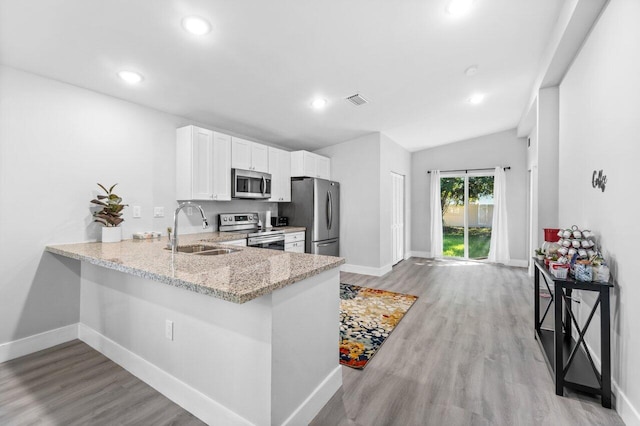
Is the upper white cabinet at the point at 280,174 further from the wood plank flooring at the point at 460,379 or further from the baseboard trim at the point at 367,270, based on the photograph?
the wood plank flooring at the point at 460,379

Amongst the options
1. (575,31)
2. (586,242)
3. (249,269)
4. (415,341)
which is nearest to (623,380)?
(586,242)

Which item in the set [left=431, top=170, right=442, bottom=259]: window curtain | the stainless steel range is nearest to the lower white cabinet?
the stainless steel range

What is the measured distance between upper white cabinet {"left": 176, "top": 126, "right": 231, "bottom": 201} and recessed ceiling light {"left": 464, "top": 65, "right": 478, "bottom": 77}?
300 cm

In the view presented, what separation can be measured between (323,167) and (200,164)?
246cm

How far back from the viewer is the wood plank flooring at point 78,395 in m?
1.67

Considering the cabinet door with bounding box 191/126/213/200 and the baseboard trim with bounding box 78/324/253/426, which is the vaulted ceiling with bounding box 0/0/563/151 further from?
the baseboard trim with bounding box 78/324/253/426

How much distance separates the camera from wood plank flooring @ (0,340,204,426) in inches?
65.9

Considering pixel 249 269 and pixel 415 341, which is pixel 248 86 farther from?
pixel 415 341

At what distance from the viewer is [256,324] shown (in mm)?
1407

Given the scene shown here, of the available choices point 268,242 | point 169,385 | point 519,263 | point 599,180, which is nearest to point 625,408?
point 599,180

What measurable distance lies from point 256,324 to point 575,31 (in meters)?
3.17

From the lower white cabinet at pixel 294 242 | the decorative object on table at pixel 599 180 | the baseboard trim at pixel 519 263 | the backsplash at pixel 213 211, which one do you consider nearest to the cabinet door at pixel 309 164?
the backsplash at pixel 213 211

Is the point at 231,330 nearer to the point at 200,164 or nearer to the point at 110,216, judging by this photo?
the point at 110,216

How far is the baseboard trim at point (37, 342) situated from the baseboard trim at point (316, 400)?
2.44 m
